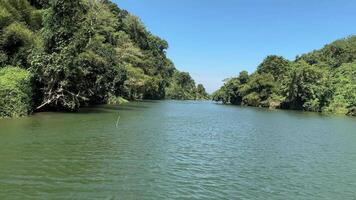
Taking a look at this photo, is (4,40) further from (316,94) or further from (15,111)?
(316,94)

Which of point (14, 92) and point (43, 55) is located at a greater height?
point (43, 55)

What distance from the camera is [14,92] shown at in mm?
34031

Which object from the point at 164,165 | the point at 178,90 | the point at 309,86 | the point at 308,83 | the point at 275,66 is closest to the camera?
the point at 164,165

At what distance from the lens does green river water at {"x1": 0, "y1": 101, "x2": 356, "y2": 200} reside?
13070 millimetres

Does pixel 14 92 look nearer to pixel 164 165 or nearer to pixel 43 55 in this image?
pixel 43 55

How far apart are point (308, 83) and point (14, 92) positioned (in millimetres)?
57984

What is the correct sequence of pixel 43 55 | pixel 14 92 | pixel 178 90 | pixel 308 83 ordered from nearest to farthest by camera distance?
pixel 14 92
pixel 43 55
pixel 308 83
pixel 178 90

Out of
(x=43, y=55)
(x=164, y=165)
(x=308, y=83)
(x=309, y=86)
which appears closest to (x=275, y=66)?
(x=308, y=83)

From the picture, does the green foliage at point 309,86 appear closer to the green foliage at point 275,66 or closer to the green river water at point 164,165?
the green foliage at point 275,66

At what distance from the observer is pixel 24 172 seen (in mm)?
14617

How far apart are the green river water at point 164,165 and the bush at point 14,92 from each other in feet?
15.9

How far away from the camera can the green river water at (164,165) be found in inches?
515

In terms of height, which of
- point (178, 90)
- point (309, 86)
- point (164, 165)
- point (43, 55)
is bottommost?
point (164, 165)

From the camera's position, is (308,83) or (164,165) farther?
(308,83)
